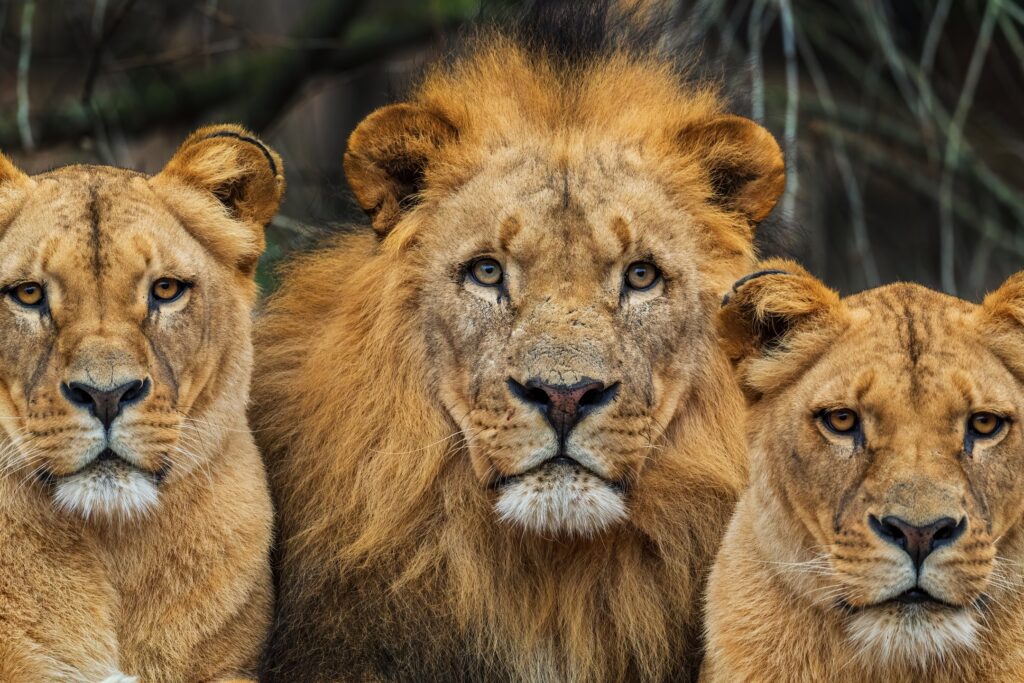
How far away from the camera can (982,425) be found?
273 centimetres

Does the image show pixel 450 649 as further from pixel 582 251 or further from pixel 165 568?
pixel 582 251

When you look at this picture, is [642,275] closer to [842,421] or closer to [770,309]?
[770,309]

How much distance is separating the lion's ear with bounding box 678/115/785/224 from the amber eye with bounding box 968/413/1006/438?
84cm

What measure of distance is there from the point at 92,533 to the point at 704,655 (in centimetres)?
123

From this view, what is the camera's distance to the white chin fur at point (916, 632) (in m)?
2.63

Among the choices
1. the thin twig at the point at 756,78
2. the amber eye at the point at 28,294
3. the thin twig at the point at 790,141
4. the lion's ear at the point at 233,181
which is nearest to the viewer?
the amber eye at the point at 28,294

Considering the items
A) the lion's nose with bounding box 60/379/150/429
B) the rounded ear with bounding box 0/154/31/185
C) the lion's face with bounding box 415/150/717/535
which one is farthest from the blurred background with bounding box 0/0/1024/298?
the lion's nose with bounding box 60/379/150/429

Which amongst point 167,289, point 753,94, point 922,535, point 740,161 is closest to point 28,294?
point 167,289

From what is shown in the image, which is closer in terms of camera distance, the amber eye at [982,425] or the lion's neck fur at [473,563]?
the amber eye at [982,425]

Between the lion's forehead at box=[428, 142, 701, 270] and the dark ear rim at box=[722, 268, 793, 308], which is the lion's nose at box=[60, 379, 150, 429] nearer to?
the lion's forehead at box=[428, 142, 701, 270]

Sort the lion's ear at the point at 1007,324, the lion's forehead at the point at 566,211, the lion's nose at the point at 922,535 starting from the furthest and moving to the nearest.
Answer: the lion's forehead at the point at 566,211, the lion's ear at the point at 1007,324, the lion's nose at the point at 922,535

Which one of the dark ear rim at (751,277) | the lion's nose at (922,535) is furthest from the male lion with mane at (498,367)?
the lion's nose at (922,535)

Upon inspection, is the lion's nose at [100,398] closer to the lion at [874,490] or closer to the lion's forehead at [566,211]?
the lion's forehead at [566,211]

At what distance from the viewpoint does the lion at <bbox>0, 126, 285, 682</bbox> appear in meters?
2.88
